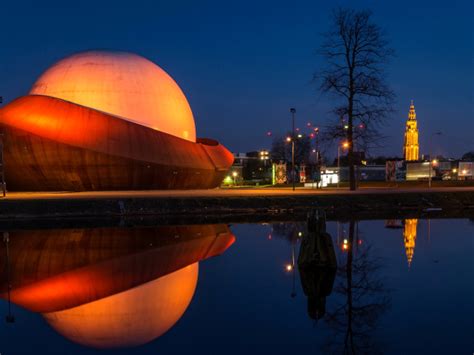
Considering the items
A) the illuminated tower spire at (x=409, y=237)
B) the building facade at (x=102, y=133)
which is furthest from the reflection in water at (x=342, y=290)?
the building facade at (x=102, y=133)

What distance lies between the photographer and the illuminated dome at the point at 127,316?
802cm

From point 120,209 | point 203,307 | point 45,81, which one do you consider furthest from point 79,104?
point 203,307

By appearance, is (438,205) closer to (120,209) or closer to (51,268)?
(120,209)

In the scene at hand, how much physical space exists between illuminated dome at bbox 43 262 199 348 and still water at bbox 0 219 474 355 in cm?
2

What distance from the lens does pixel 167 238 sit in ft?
58.0

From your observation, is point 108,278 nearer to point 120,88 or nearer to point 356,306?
point 356,306

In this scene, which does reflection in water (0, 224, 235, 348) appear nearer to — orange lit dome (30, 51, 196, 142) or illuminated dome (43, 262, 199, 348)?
illuminated dome (43, 262, 199, 348)

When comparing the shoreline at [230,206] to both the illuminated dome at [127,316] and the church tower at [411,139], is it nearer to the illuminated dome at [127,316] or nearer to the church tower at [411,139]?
the illuminated dome at [127,316]

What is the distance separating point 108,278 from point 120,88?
30.2 meters

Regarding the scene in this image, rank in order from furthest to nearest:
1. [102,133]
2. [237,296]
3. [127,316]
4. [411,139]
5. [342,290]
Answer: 1. [411,139]
2. [102,133]
3. [342,290]
4. [237,296]
5. [127,316]

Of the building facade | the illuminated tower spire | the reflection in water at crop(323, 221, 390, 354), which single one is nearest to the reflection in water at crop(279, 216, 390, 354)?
the reflection in water at crop(323, 221, 390, 354)

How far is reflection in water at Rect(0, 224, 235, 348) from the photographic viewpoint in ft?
28.1

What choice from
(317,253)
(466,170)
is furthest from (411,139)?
(317,253)

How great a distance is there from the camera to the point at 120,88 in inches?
1558
